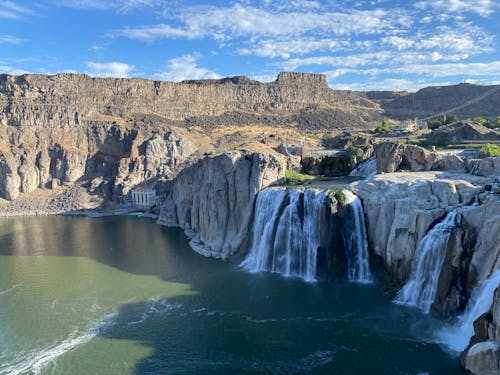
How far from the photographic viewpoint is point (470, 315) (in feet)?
89.3

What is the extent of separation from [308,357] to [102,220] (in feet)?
177

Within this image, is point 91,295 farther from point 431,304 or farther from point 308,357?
point 431,304

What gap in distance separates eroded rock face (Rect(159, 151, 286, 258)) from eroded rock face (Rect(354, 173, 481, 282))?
12068 mm

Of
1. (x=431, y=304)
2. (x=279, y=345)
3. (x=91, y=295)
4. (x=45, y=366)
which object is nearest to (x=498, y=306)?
(x=431, y=304)

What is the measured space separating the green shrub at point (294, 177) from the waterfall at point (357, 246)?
11.0 meters

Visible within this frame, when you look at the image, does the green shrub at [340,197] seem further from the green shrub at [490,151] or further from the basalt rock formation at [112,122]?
the basalt rock formation at [112,122]

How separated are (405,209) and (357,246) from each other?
552 cm

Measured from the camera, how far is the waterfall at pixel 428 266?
3097 centimetres

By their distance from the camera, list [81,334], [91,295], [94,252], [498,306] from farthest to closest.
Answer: [94,252] < [91,295] < [81,334] < [498,306]

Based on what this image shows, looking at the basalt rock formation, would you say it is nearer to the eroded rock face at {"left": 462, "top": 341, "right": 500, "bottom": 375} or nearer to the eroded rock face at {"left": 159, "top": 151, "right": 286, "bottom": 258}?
the eroded rock face at {"left": 159, "top": 151, "right": 286, "bottom": 258}

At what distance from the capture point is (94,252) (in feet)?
166

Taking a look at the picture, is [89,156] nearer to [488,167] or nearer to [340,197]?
[340,197]

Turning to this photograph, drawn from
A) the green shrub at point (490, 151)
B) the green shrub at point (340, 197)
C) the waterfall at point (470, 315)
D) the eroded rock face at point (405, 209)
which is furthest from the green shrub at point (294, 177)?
the waterfall at point (470, 315)

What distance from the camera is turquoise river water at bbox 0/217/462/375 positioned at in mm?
25906
